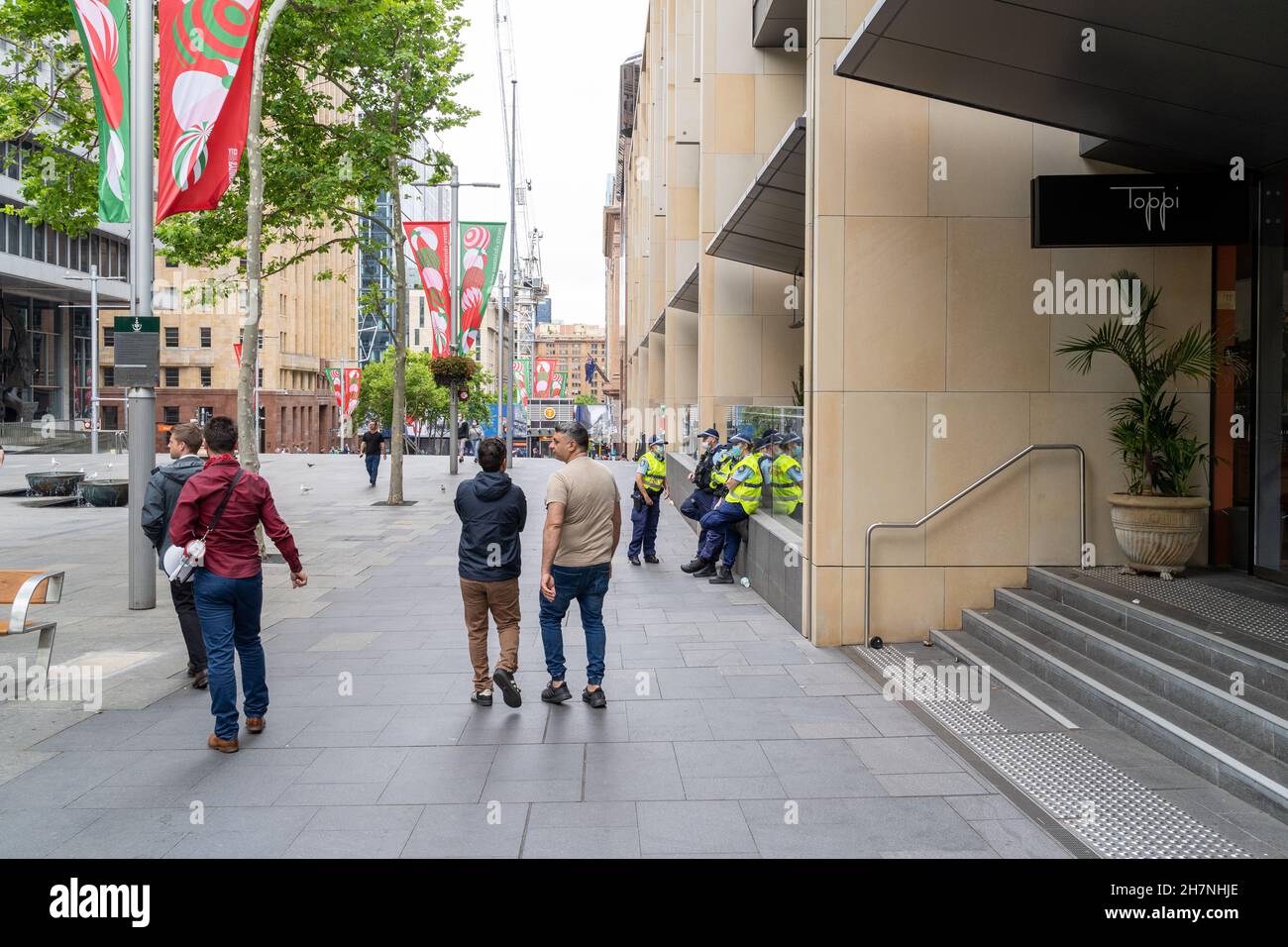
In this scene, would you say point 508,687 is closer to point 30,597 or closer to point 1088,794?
point 30,597

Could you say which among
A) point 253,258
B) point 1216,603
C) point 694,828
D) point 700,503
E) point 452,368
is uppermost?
point 253,258

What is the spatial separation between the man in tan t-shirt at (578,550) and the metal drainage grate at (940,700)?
2.34 metres

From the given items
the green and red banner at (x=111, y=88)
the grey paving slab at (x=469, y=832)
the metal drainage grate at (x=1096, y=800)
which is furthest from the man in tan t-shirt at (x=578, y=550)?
the green and red banner at (x=111, y=88)

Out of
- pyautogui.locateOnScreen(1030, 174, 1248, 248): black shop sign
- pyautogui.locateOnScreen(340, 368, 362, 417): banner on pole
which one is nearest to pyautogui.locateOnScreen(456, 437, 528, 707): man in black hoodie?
pyautogui.locateOnScreen(1030, 174, 1248, 248): black shop sign

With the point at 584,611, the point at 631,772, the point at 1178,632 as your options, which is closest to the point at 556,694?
the point at 584,611

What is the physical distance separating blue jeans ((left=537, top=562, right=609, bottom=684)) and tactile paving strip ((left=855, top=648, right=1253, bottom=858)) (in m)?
2.36

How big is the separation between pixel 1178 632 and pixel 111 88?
11.2 m

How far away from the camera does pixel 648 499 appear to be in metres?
15.2

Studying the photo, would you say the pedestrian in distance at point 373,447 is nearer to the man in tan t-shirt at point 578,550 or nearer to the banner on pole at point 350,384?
the banner on pole at point 350,384

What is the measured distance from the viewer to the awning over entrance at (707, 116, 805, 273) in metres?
11.4

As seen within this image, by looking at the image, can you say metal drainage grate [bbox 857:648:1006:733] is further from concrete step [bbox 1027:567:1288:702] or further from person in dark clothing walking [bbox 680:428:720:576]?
person in dark clothing walking [bbox 680:428:720:576]
